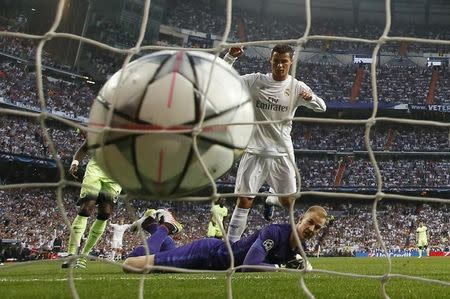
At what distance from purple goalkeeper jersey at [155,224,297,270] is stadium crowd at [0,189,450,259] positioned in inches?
568

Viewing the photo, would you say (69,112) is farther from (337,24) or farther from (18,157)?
(337,24)

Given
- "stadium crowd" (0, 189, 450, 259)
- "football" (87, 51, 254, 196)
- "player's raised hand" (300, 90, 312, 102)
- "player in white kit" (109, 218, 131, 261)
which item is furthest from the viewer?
"stadium crowd" (0, 189, 450, 259)

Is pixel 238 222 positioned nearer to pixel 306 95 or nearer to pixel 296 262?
pixel 296 262

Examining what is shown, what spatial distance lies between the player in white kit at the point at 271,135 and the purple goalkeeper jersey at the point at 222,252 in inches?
29.5

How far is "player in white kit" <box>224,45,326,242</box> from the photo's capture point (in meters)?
5.33

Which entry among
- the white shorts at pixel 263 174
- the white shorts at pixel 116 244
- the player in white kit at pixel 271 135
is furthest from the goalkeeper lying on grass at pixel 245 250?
the white shorts at pixel 116 244

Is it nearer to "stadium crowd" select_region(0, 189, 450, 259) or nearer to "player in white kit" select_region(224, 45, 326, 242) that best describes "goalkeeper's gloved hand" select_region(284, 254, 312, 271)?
"player in white kit" select_region(224, 45, 326, 242)

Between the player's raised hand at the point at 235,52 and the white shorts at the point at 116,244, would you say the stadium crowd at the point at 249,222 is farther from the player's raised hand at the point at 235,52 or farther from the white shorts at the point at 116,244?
the player's raised hand at the point at 235,52

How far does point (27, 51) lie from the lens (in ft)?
84.0

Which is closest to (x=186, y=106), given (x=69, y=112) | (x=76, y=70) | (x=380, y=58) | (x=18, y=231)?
(x=18, y=231)

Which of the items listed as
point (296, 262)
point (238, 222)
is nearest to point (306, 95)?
point (238, 222)

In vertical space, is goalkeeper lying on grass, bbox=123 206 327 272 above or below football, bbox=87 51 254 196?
below

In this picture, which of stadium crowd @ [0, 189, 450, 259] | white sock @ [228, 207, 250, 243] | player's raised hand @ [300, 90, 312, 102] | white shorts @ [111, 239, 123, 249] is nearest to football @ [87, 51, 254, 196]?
player's raised hand @ [300, 90, 312, 102]

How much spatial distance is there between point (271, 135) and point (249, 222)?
63.4ft
